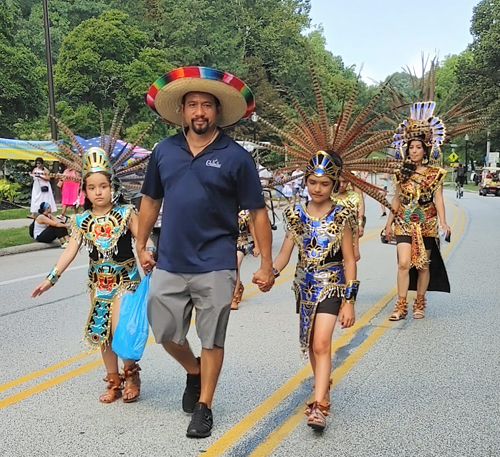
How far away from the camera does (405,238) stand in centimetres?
733

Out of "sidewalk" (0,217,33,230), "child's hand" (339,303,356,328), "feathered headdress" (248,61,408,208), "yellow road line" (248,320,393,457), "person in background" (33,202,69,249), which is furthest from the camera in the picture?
"sidewalk" (0,217,33,230)

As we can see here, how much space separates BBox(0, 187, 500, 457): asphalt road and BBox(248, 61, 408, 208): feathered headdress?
4.90 ft

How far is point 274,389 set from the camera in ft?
16.1

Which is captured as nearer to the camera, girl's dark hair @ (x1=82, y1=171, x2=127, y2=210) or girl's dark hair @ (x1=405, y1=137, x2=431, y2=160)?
girl's dark hair @ (x1=82, y1=171, x2=127, y2=210)

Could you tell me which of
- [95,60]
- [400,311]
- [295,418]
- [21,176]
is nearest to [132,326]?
[295,418]

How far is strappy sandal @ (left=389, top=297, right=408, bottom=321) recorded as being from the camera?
23.4 ft

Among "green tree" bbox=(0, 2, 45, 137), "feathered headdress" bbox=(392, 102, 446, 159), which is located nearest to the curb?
"feathered headdress" bbox=(392, 102, 446, 159)

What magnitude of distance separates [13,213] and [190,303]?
18407 mm

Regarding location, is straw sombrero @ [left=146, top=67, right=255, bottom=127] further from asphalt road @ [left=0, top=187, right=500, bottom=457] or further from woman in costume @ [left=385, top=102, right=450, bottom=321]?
woman in costume @ [left=385, top=102, right=450, bottom=321]

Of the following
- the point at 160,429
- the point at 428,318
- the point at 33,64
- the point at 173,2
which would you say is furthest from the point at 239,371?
the point at 173,2

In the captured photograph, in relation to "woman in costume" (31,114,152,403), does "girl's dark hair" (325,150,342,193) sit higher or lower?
higher

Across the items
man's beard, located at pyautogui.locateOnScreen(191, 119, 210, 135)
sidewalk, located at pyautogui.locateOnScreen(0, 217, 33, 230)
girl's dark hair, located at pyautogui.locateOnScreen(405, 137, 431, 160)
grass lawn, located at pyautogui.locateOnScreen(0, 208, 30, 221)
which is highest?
man's beard, located at pyautogui.locateOnScreen(191, 119, 210, 135)

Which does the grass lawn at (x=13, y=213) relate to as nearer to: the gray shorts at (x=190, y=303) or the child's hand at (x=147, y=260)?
the child's hand at (x=147, y=260)

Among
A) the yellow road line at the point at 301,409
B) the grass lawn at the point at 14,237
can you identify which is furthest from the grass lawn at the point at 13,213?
the yellow road line at the point at 301,409
